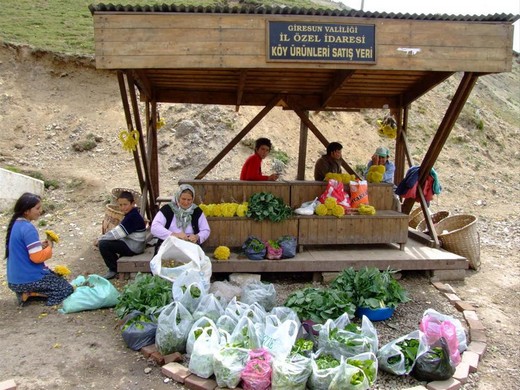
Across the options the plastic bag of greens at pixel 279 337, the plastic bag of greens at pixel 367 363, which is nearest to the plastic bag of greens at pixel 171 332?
the plastic bag of greens at pixel 279 337

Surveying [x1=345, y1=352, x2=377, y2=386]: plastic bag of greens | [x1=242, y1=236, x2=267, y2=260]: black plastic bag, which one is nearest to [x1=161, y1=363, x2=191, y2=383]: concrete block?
[x1=345, y1=352, x2=377, y2=386]: plastic bag of greens

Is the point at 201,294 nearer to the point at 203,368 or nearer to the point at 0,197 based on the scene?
the point at 203,368

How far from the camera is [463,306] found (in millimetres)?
5969

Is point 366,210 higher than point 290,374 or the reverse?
higher

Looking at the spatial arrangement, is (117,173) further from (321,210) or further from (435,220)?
(435,220)

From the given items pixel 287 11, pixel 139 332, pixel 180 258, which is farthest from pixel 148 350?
pixel 287 11

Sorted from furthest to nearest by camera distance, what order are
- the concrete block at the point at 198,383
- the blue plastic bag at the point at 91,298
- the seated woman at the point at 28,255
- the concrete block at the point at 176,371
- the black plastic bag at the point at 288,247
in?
the black plastic bag at the point at 288,247 → the blue plastic bag at the point at 91,298 → the seated woman at the point at 28,255 → the concrete block at the point at 176,371 → the concrete block at the point at 198,383

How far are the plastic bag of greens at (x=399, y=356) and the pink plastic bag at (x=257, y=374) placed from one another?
1090mm

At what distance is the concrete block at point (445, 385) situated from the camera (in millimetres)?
4059

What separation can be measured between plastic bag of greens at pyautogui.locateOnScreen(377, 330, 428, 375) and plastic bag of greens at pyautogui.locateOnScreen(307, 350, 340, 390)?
495mm

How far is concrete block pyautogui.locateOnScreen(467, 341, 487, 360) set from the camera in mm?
4805

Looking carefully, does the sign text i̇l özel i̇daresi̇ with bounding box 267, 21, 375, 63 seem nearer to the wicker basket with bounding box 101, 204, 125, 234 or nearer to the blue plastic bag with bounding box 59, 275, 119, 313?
A: the blue plastic bag with bounding box 59, 275, 119, 313

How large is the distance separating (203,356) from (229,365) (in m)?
0.29

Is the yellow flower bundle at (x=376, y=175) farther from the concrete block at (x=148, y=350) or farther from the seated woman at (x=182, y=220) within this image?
the concrete block at (x=148, y=350)
